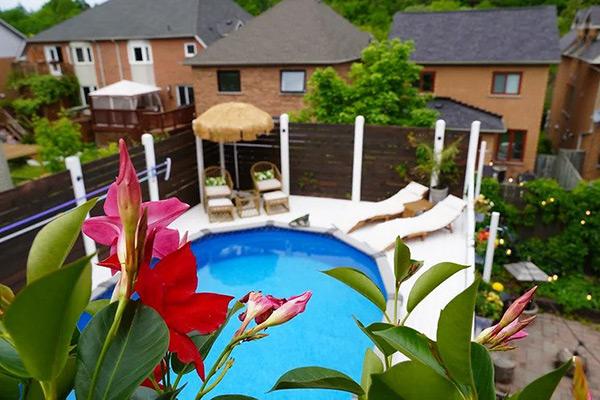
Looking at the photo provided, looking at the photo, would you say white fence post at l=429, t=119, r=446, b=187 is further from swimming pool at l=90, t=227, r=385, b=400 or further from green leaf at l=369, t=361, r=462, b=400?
green leaf at l=369, t=361, r=462, b=400

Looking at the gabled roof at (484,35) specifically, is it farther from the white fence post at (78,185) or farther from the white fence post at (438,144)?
the white fence post at (78,185)

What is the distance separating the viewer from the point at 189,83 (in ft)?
76.7

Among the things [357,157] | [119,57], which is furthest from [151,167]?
[119,57]

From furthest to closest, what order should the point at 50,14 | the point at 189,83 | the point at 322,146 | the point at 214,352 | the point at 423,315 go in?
1. the point at 50,14
2. the point at 189,83
3. the point at 322,146
4. the point at 423,315
5. the point at 214,352

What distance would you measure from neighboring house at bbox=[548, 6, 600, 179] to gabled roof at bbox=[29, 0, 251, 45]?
58.4 feet

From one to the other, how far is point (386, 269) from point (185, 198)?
204 inches

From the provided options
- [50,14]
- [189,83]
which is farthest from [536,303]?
[50,14]

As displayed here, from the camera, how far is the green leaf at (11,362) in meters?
0.71

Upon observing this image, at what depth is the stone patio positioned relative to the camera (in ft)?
24.5

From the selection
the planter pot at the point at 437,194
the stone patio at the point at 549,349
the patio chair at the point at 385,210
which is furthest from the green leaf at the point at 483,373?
the planter pot at the point at 437,194

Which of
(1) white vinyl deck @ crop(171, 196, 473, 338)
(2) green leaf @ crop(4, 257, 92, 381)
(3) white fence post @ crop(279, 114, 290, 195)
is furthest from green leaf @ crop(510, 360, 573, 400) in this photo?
(3) white fence post @ crop(279, 114, 290, 195)

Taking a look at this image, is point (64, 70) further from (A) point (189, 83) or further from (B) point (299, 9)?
(B) point (299, 9)

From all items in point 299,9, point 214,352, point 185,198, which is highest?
point 299,9

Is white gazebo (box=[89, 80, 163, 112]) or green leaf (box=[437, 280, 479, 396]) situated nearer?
green leaf (box=[437, 280, 479, 396])
